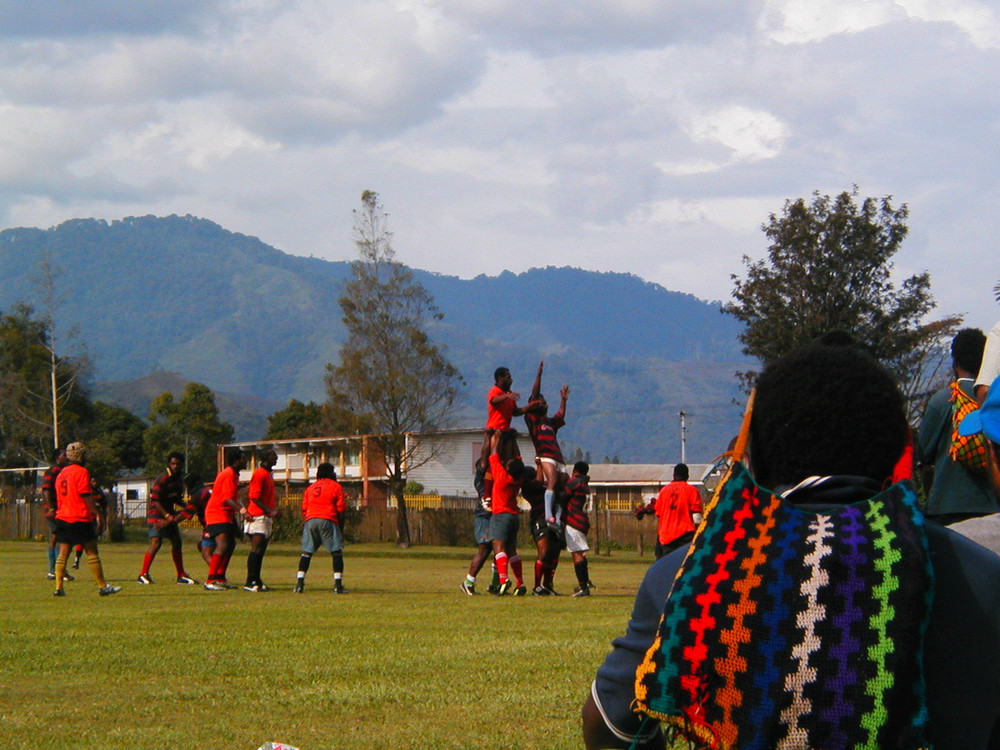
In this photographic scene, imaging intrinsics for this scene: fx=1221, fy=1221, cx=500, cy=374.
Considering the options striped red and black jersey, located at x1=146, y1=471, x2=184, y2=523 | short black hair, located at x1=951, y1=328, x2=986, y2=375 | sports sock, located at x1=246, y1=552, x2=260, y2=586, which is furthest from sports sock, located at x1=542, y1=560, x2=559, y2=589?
short black hair, located at x1=951, y1=328, x2=986, y2=375

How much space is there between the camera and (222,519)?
18078mm

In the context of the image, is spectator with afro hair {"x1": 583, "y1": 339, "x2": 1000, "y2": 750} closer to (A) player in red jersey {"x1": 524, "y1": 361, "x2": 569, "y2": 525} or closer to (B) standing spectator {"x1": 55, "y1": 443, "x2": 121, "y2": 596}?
(A) player in red jersey {"x1": 524, "y1": 361, "x2": 569, "y2": 525}

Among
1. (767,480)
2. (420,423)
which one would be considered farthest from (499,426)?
(420,423)

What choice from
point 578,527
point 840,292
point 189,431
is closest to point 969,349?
point 578,527

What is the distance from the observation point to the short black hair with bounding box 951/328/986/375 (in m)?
6.46

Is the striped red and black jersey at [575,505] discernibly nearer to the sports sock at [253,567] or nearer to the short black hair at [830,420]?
the sports sock at [253,567]

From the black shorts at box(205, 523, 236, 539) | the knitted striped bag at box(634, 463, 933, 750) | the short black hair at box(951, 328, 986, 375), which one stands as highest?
the short black hair at box(951, 328, 986, 375)

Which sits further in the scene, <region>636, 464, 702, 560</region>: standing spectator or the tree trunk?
the tree trunk

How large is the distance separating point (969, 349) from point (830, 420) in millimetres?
4223

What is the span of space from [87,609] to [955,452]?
11307mm

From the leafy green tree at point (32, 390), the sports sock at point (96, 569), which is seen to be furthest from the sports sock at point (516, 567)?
the leafy green tree at point (32, 390)

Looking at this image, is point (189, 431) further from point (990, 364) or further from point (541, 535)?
point (990, 364)

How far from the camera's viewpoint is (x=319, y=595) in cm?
1678

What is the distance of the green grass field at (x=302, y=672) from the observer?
6285mm
